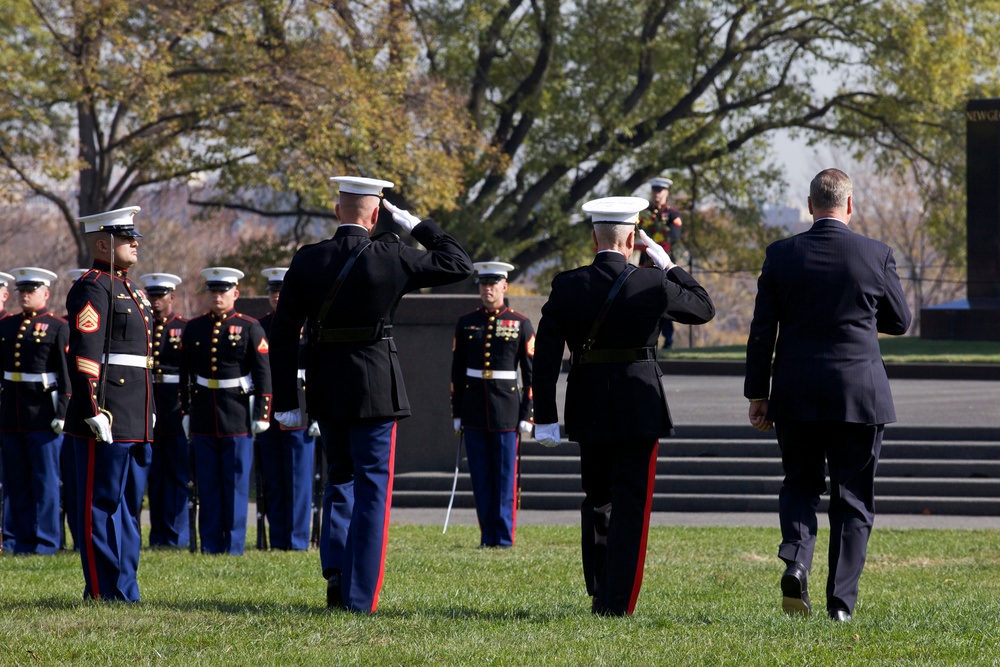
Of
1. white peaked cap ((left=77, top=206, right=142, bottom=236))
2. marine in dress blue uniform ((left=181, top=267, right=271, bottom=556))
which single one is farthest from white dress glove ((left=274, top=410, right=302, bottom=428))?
marine in dress blue uniform ((left=181, top=267, right=271, bottom=556))

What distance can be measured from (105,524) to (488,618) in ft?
6.47

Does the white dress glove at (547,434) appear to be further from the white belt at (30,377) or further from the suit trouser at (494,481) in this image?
the white belt at (30,377)

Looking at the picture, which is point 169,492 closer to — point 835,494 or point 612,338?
point 612,338

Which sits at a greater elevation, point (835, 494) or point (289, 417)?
point (289, 417)

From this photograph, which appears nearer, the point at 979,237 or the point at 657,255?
the point at 657,255

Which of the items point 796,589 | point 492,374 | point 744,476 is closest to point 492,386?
point 492,374

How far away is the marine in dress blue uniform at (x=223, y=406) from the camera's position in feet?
33.0

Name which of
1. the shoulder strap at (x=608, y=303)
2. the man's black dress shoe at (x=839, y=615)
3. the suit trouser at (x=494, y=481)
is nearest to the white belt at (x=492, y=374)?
the suit trouser at (x=494, y=481)

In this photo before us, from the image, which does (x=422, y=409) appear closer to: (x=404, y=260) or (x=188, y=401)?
(x=188, y=401)

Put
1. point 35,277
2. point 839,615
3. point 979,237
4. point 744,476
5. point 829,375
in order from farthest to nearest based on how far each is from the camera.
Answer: point 979,237 < point 744,476 < point 35,277 < point 829,375 < point 839,615

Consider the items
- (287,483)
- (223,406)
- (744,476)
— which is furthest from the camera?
(744,476)

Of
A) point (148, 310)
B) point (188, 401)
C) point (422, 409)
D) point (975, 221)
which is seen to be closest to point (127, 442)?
point (148, 310)

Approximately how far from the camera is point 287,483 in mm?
10328

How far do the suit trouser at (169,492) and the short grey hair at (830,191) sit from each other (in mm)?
6418
